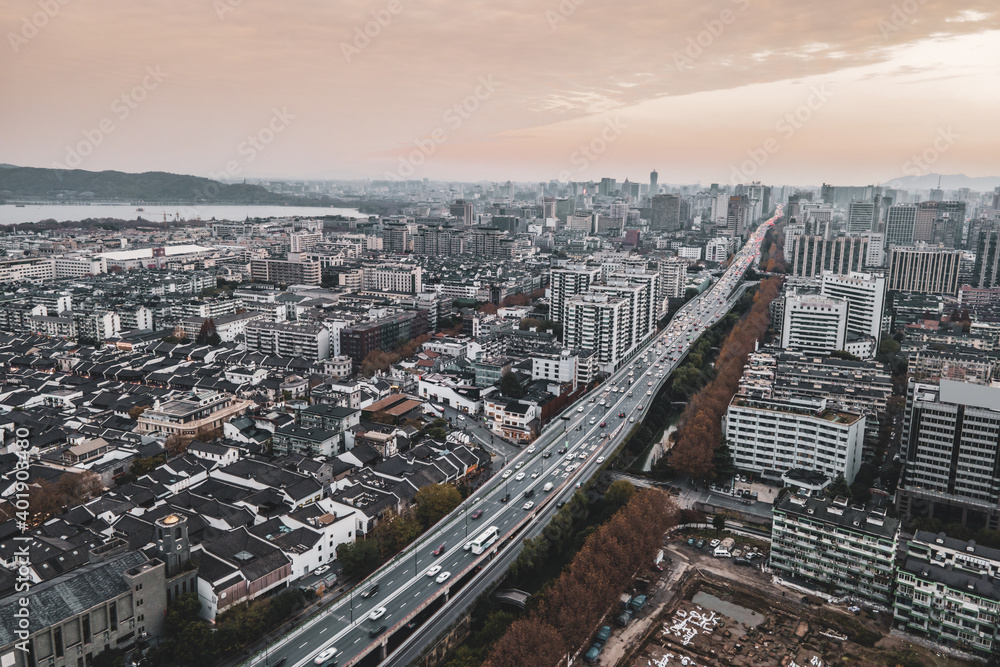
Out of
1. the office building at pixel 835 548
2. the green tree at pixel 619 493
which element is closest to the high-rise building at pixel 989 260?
the office building at pixel 835 548

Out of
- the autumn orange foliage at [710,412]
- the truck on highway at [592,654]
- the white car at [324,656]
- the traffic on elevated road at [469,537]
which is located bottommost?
the truck on highway at [592,654]

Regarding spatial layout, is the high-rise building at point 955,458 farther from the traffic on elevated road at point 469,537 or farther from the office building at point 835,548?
the traffic on elevated road at point 469,537

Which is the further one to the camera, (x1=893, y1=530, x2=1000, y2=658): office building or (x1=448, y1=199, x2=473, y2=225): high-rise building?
(x1=448, y1=199, x2=473, y2=225): high-rise building

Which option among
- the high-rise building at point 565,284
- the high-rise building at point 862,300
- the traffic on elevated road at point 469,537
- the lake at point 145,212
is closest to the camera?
the traffic on elevated road at point 469,537

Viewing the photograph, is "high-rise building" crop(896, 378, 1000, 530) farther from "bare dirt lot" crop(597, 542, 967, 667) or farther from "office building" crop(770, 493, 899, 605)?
"bare dirt lot" crop(597, 542, 967, 667)

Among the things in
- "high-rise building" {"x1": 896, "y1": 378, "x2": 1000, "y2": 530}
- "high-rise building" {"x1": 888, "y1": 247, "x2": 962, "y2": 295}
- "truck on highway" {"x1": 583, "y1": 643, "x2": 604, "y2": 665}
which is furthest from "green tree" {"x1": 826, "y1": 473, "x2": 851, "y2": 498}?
"high-rise building" {"x1": 888, "y1": 247, "x2": 962, "y2": 295}

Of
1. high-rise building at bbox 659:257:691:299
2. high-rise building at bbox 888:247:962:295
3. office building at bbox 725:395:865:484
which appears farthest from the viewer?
high-rise building at bbox 659:257:691:299
